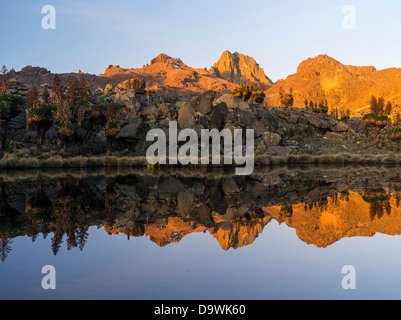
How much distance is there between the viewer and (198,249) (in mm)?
8391

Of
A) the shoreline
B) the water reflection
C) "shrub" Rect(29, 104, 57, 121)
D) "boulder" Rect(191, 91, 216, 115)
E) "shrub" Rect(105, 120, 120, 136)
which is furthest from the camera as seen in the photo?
"boulder" Rect(191, 91, 216, 115)

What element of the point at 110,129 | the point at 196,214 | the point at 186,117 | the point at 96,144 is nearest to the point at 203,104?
the point at 186,117

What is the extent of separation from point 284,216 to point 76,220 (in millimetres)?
7128

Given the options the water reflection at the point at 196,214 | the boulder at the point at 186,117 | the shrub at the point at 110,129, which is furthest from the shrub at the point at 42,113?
the water reflection at the point at 196,214

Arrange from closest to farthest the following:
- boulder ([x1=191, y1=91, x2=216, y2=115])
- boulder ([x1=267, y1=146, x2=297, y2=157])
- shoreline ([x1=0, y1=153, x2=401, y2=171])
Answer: shoreline ([x1=0, y1=153, x2=401, y2=171])
boulder ([x1=267, y1=146, x2=297, y2=157])
boulder ([x1=191, y1=91, x2=216, y2=115])

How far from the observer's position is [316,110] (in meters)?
109

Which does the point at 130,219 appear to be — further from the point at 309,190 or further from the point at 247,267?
the point at 309,190

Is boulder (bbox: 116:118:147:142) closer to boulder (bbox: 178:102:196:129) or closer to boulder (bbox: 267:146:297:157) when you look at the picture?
boulder (bbox: 178:102:196:129)

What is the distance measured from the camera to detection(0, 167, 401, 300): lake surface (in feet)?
18.9

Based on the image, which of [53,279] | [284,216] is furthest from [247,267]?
[284,216]

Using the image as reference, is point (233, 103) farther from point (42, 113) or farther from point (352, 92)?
point (352, 92)

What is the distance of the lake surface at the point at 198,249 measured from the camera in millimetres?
5772

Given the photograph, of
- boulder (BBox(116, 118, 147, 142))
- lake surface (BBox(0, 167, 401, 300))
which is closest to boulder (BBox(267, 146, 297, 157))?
boulder (BBox(116, 118, 147, 142))

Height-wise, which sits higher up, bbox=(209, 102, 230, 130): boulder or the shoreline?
bbox=(209, 102, 230, 130): boulder
